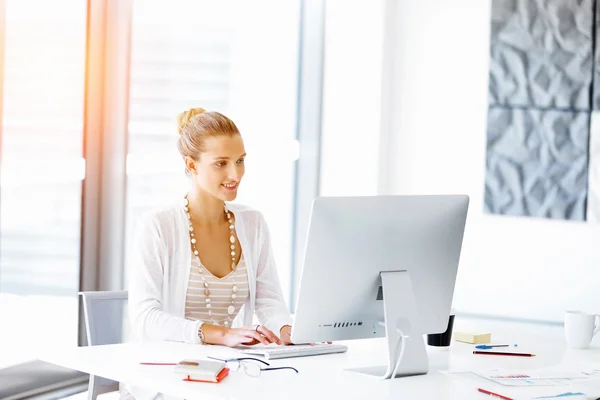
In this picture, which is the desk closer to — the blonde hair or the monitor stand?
the monitor stand

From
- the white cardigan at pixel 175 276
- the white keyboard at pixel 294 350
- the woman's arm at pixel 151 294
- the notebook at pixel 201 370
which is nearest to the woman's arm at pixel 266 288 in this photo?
Answer: the white cardigan at pixel 175 276

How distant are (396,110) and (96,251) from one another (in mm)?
1688

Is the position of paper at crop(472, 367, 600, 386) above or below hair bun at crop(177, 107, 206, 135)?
below

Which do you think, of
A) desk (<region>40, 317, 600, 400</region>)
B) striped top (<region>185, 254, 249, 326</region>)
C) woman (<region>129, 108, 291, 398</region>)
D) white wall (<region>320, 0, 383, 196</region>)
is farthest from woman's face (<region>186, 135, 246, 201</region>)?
white wall (<region>320, 0, 383, 196</region>)

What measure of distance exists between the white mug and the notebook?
3.76 ft

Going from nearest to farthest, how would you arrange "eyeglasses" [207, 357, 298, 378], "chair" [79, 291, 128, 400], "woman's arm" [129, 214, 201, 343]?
1. "eyeglasses" [207, 357, 298, 378]
2. "woman's arm" [129, 214, 201, 343]
3. "chair" [79, 291, 128, 400]

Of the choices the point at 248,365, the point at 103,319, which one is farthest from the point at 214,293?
the point at 248,365

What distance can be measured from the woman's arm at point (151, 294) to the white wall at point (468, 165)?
201 centimetres

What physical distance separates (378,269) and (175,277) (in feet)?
2.64

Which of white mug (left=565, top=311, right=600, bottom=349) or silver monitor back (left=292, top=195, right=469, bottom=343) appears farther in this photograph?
white mug (left=565, top=311, right=600, bottom=349)

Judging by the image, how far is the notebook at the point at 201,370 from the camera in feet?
6.66

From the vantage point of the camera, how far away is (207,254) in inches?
113

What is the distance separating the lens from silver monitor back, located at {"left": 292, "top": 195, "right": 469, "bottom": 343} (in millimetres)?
2168

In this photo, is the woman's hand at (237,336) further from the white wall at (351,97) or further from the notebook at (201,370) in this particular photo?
the white wall at (351,97)
